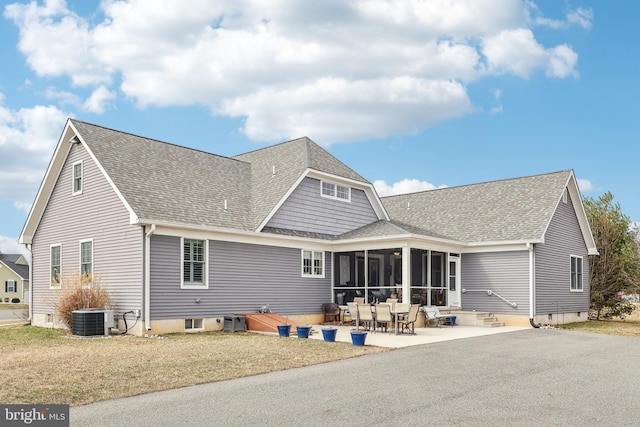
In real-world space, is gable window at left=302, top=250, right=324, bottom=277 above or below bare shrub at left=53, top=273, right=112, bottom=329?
above

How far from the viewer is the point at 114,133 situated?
21719 mm

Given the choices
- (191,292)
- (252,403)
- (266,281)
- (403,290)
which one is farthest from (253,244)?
(252,403)

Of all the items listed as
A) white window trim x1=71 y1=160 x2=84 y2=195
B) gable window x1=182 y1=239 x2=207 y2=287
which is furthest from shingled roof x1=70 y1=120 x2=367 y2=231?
white window trim x1=71 y1=160 x2=84 y2=195

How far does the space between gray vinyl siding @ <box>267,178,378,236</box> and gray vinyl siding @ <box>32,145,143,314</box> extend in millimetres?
5314

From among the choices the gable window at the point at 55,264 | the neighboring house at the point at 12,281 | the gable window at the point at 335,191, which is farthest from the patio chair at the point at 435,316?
the neighboring house at the point at 12,281

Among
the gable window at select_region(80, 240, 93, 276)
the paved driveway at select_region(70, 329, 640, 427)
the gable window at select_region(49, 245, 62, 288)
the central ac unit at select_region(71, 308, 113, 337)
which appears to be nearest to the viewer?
the paved driveway at select_region(70, 329, 640, 427)

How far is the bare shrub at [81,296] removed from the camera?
18484 millimetres

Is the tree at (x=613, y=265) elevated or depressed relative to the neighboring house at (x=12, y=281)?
elevated

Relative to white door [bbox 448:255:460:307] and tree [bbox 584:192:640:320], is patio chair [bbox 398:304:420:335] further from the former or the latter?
tree [bbox 584:192:640:320]

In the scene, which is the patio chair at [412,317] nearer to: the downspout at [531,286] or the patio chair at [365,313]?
the patio chair at [365,313]

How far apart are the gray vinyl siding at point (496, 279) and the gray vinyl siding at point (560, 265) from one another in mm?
685

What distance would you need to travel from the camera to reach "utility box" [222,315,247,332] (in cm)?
1925

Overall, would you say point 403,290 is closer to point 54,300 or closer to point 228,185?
point 228,185

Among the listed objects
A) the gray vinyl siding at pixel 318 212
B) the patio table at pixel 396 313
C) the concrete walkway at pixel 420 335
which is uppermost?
the gray vinyl siding at pixel 318 212
